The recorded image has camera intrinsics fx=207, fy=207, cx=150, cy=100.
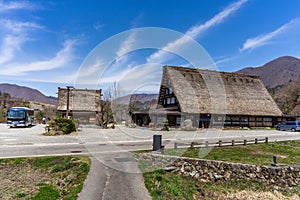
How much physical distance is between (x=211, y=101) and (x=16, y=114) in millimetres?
29341

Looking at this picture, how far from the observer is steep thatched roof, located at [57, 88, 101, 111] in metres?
40.3

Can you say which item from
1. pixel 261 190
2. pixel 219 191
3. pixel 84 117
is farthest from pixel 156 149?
pixel 84 117

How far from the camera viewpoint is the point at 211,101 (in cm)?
3441

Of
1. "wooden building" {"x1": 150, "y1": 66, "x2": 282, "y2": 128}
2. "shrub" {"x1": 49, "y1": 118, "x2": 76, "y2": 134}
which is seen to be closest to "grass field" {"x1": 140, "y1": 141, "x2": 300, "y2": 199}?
"shrub" {"x1": 49, "y1": 118, "x2": 76, "y2": 134}

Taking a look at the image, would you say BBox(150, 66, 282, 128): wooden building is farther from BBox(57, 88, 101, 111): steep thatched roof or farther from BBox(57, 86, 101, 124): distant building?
BBox(57, 88, 101, 111): steep thatched roof

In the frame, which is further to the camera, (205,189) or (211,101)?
(211,101)

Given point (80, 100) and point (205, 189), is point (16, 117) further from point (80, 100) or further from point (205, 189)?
point (205, 189)

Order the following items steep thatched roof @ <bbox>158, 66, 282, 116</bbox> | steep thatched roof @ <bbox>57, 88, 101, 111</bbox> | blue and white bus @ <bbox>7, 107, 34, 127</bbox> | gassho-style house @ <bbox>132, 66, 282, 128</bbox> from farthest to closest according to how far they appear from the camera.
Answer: steep thatched roof @ <bbox>57, 88, 101, 111</bbox> < steep thatched roof @ <bbox>158, 66, 282, 116</bbox> < gassho-style house @ <bbox>132, 66, 282, 128</bbox> < blue and white bus @ <bbox>7, 107, 34, 127</bbox>

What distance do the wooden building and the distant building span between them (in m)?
13.5

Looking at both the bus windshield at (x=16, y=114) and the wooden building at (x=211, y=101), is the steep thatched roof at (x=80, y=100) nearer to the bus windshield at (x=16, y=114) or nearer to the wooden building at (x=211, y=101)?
the bus windshield at (x=16, y=114)

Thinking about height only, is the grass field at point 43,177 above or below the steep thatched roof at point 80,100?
below

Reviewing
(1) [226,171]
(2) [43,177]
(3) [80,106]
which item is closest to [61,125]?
(2) [43,177]

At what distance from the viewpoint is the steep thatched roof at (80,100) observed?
40.3 m

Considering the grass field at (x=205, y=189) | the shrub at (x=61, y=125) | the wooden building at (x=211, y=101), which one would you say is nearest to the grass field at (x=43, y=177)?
the grass field at (x=205, y=189)
